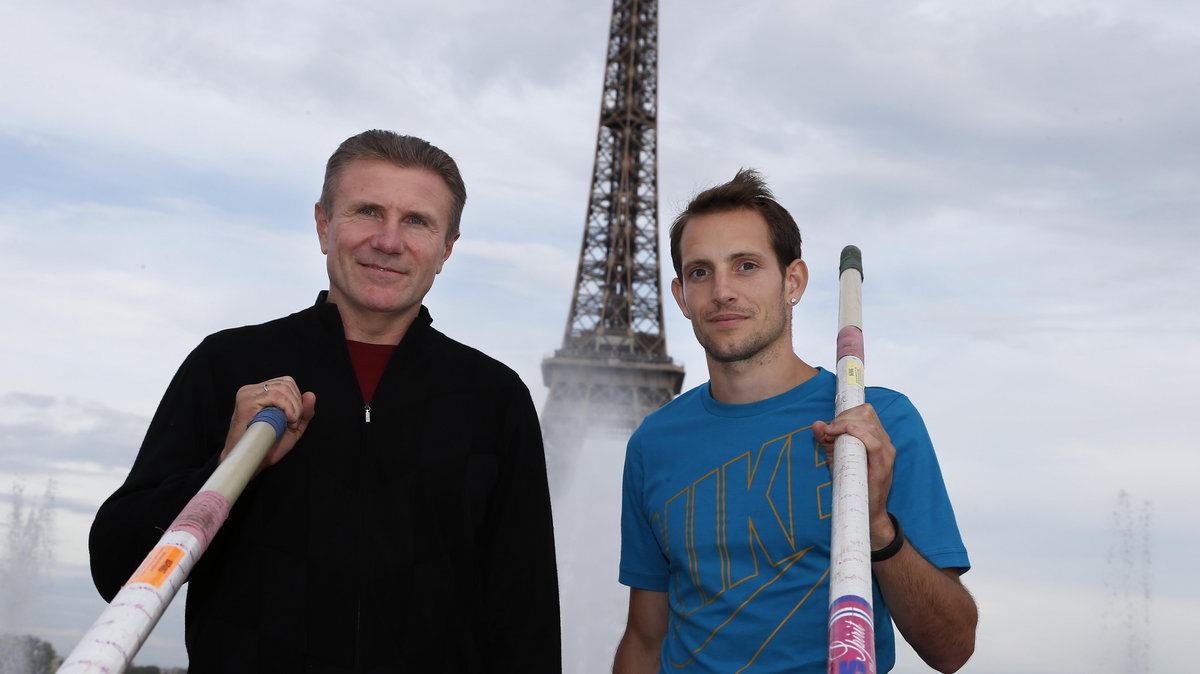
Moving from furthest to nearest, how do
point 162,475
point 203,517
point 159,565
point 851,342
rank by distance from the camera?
point 851,342 → point 162,475 → point 203,517 → point 159,565

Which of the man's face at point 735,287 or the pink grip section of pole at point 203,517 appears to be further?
the man's face at point 735,287

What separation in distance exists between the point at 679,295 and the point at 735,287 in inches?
14.5

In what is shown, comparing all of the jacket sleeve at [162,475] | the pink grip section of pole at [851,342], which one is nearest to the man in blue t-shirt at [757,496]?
the pink grip section of pole at [851,342]

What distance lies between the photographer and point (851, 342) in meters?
3.62

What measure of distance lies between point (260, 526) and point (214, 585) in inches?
9.0

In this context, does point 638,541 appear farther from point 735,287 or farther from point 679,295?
point 735,287

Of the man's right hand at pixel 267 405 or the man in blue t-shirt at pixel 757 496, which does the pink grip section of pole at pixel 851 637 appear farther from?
the man's right hand at pixel 267 405

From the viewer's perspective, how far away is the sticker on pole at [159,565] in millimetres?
2562

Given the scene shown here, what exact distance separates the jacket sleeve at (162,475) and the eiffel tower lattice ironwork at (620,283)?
42239 mm

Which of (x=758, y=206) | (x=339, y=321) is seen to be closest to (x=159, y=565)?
(x=339, y=321)

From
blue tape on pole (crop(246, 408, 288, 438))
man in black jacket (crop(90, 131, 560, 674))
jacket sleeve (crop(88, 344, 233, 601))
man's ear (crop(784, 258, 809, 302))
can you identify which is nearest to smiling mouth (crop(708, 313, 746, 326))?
man's ear (crop(784, 258, 809, 302))

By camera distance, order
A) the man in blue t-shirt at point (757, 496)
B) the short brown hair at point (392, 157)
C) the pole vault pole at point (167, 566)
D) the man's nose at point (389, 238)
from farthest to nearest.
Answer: the short brown hair at point (392, 157), the man's nose at point (389, 238), the man in blue t-shirt at point (757, 496), the pole vault pole at point (167, 566)

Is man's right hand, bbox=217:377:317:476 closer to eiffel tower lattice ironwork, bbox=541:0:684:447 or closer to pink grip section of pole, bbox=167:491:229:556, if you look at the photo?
pink grip section of pole, bbox=167:491:229:556

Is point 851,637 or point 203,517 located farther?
point 203,517
